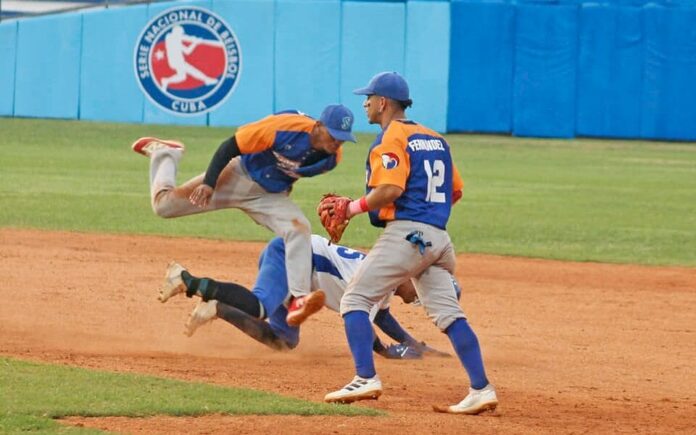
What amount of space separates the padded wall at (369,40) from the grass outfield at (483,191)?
1.56m

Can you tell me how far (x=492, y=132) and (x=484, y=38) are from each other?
2053mm

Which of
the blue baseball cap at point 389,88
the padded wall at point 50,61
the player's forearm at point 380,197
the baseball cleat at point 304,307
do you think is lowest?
the baseball cleat at point 304,307

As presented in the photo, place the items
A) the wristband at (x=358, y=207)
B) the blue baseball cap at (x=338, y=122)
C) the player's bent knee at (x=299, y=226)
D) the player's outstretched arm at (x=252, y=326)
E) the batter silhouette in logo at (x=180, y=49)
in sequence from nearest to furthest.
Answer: the wristband at (x=358, y=207), the blue baseball cap at (x=338, y=122), the player's outstretched arm at (x=252, y=326), the player's bent knee at (x=299, y=226), the batter silhouette in logo at (x=180, y=49)

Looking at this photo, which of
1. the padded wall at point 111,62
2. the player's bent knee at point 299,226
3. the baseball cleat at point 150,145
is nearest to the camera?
the player's bent knee at point 299,226

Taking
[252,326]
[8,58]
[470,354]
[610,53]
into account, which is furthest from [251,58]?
[470,354]

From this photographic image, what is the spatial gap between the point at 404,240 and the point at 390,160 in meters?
0.44

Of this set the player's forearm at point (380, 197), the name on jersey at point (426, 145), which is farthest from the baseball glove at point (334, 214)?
the name on jersey at point (426, 145)

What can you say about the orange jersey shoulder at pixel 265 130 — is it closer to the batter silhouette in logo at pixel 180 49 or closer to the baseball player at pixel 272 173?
the baseball player at pixel 272 173

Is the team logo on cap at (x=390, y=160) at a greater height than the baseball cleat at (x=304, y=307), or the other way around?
the team logo on cap at (x=390, y=160)

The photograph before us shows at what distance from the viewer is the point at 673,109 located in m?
27.4

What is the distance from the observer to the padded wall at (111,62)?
27.2 m

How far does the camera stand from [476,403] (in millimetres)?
6824

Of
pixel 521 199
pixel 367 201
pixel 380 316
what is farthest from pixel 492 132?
pixel 367 201

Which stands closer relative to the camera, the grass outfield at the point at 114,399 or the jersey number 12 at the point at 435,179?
the grass outfield at the point at 114,399
